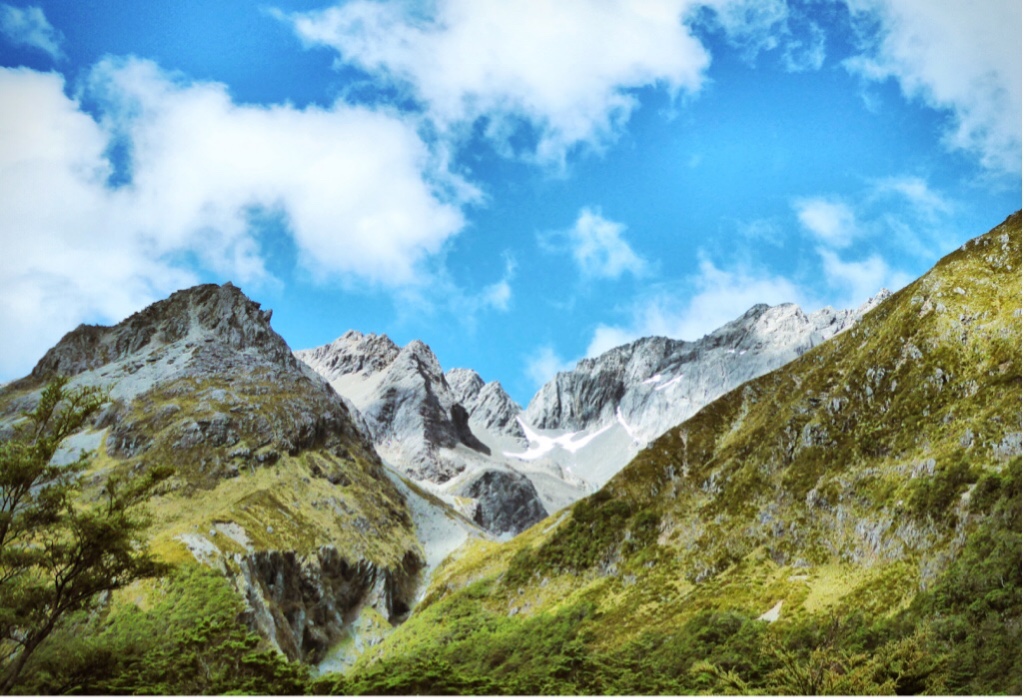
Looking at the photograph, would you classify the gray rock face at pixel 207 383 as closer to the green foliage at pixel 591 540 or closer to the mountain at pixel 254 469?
the mountain at pixel 254 469

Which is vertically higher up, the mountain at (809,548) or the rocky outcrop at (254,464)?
the rocky outcrop at (254,464)

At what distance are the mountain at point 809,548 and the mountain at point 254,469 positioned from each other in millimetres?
23583

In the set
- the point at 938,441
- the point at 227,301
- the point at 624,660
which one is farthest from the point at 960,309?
the point at 227,301

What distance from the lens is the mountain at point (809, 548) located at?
38.0 meters

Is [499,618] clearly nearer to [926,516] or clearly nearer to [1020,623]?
[926,516]

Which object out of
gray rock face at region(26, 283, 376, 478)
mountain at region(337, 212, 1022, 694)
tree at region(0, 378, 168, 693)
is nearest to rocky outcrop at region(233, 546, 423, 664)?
mountain at region(337, 212, 1022, 694)

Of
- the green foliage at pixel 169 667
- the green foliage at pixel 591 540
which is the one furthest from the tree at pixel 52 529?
the green foliage at pixel 591 540

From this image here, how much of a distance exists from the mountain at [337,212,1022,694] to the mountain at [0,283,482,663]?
2358cm

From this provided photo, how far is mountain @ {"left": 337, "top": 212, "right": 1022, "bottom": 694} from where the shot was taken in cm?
3800

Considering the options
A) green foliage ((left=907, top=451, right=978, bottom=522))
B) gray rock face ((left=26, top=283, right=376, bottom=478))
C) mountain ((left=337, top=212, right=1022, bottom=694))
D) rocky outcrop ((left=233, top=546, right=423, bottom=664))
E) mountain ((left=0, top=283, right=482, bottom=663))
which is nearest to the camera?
mountain ((left=337, top=212, right=1022, bottom=694))

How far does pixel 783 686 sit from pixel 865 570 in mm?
15541

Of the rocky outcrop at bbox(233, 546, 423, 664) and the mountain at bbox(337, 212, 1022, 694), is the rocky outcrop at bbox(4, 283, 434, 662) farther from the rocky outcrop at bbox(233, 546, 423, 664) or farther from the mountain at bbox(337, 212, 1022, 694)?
the mountain at bbox(337, 212, 1022, 694)

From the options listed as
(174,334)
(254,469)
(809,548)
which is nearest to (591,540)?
(809,548)

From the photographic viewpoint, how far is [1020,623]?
1323 inches
